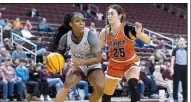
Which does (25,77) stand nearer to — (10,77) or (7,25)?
(10,77)

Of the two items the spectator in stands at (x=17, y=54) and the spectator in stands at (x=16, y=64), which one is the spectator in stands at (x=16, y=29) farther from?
the spectator in stands at (x=16, y=64)

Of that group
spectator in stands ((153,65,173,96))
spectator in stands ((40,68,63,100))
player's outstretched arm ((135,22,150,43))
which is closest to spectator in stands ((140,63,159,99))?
spectator in stands ((153,65,173,96))

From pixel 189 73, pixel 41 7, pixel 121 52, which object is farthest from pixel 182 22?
pixel 121 52

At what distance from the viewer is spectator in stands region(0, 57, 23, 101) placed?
36.7 ft

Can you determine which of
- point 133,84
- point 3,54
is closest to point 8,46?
point 3,54

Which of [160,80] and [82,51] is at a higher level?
→ [82,51]

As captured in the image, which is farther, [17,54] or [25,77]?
[17,54]

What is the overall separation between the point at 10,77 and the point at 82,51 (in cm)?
514

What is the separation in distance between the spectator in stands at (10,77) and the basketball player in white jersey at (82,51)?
477cm

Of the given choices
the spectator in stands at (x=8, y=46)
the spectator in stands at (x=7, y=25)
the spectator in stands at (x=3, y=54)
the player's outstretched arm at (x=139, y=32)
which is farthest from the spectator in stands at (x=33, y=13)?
the player's outstretched arm at (x=139, y=32)

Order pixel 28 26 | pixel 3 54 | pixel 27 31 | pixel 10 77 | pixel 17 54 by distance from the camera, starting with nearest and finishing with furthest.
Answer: pixel 10 77 < pixel 3 54 < pixel 17 54 < pixel 27 31 < pixel 28 26

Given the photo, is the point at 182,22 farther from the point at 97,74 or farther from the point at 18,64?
the point at 97,74

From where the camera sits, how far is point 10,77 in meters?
11.4

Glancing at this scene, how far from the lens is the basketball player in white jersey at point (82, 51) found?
660 centimetres
